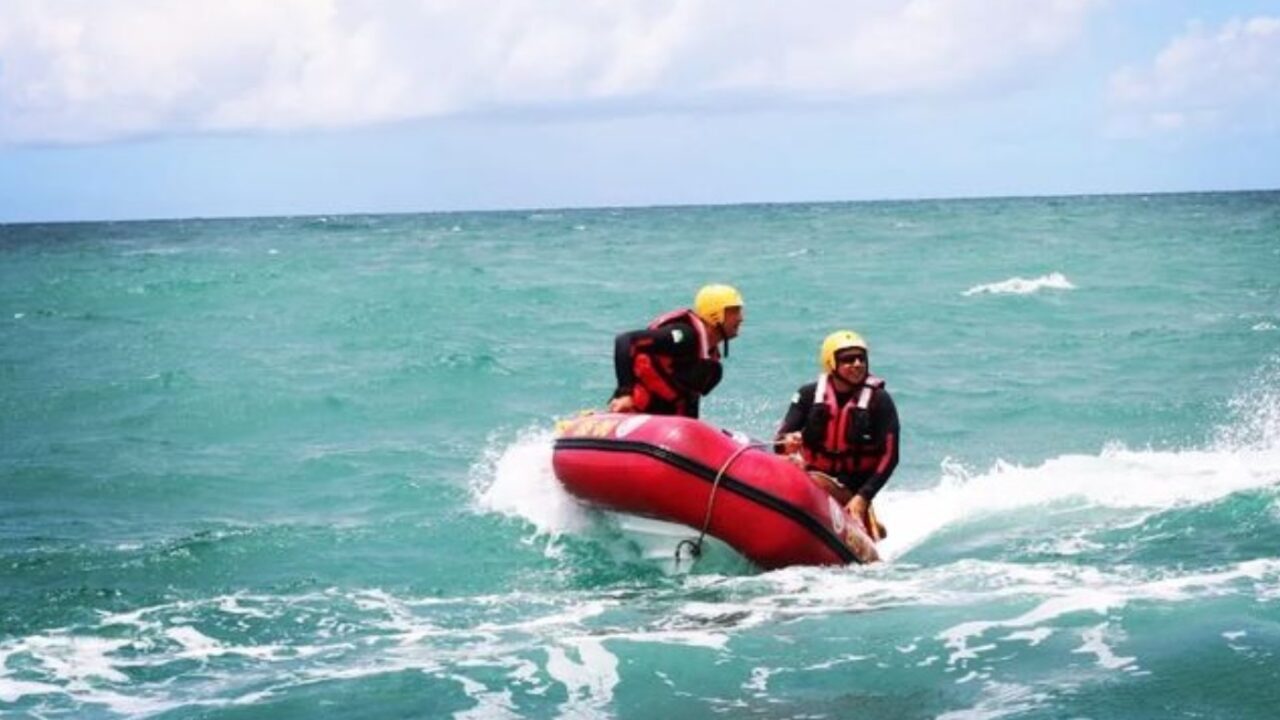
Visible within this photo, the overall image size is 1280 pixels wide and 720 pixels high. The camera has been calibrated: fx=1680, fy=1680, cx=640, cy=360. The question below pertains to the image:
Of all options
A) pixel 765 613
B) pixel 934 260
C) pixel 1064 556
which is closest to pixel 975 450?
pixel 1064 556

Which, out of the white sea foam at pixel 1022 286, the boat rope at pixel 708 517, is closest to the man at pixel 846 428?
the boat rope at pixel 708 517

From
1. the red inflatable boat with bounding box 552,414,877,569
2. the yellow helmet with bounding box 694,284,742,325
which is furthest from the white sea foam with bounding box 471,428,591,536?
the yellow helmet with bounding box 694,284,742,325

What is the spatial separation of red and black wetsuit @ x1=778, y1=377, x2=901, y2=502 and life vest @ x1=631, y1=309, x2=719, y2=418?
0.51 metres

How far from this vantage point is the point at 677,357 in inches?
354

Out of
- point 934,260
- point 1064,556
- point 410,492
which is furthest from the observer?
point 934,260

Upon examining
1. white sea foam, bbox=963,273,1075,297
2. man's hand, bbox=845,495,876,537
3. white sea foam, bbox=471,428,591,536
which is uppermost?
white sea foam, bbox=963,273,1075,297

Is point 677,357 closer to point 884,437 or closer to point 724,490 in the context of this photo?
point 724,490

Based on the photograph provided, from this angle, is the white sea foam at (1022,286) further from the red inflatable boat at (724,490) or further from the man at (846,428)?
the red inflatable boat at (724,490)

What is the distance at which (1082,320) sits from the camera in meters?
24.4

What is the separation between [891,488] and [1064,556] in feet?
9.68

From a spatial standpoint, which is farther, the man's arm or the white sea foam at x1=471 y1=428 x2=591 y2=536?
the white sea foam at x1=471 y1=428 x2=591 y2=536

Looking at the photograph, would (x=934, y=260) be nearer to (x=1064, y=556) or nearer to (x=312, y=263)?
(x=312, y=263)

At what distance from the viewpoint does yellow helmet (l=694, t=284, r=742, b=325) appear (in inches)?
352

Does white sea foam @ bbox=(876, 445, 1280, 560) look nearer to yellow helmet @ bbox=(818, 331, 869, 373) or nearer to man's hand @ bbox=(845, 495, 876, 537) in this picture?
man's hand @ bbox=(845, 495, 876, 537)
